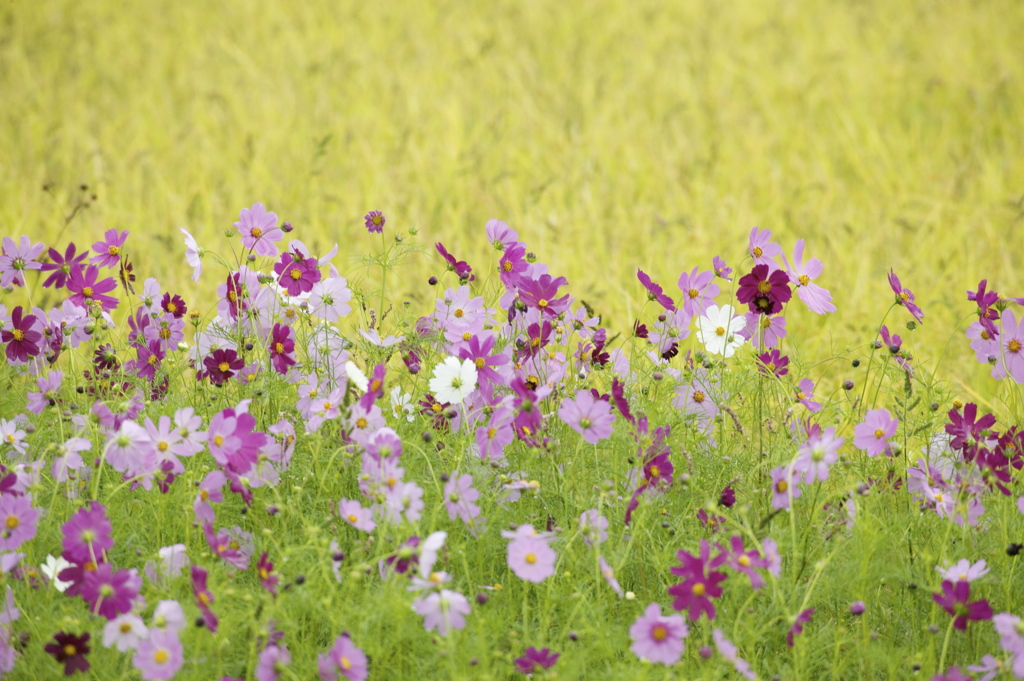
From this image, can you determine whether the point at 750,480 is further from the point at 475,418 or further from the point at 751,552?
the point at 475,418

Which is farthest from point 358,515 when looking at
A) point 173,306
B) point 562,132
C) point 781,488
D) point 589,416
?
point 562,132

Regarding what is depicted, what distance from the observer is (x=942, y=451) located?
210cm

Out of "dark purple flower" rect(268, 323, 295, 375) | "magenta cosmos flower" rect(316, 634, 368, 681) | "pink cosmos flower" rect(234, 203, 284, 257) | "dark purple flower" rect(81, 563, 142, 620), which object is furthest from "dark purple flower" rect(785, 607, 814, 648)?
"pink cosmos flower" rect(234, 203, 284, 257)

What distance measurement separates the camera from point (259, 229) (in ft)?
6.99

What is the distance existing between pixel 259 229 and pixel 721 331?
1052mm

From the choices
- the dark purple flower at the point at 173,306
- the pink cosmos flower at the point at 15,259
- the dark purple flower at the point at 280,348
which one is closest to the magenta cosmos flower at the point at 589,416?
the dark purple flower at the point at 280,348

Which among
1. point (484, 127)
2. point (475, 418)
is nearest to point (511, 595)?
point (475, 418)

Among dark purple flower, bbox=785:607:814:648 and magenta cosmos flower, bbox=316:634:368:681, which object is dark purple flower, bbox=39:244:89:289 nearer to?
magenta cosmos flower, bbox=316:634:368:681

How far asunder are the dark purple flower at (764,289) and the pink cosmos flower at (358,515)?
2.76 ft

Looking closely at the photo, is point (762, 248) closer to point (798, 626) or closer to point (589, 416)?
point (589, 416)

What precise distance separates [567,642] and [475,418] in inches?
22.2

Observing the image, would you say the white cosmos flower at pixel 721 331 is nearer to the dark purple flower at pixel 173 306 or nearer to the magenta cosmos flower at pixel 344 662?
the magenta cosmos flower at pixel 344 662

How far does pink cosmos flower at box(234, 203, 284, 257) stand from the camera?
2.12 metres

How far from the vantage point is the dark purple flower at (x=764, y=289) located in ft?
6.31
